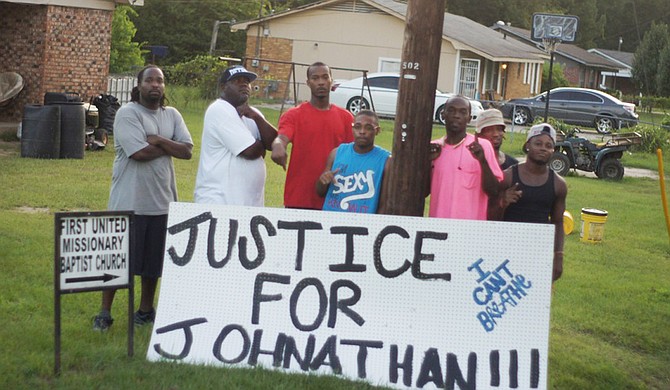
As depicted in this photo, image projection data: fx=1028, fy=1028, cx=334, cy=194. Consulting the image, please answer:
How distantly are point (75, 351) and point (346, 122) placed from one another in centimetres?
241

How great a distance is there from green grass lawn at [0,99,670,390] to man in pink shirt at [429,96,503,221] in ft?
4.33

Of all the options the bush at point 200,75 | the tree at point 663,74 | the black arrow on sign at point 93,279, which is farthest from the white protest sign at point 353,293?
the tree at point 663,74

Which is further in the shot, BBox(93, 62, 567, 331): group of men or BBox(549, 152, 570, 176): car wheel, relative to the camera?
BBox(549, 152, 570, 176): car wheel

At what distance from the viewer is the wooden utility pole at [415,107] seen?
6.52 m

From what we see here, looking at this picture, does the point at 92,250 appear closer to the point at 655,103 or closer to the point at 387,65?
the point at 387,65

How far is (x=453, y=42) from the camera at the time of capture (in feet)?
136

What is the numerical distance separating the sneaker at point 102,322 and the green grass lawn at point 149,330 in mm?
59

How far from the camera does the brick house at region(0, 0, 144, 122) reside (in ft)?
70.4

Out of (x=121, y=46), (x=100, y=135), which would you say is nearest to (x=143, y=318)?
(x=100, y=135)

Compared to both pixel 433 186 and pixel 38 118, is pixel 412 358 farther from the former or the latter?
pixel 38 118

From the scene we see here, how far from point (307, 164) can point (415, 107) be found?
92 centimetres

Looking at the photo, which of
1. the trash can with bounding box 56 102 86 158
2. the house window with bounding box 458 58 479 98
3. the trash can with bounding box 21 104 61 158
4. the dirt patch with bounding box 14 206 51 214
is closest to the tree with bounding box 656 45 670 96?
the house window with bounding box 458 58 479 98

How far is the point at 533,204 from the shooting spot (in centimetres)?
655

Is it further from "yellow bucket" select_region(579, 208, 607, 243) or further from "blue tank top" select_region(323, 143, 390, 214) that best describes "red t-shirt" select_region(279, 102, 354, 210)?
"yellow bucket" select_region(579, 208, 607, 243)
